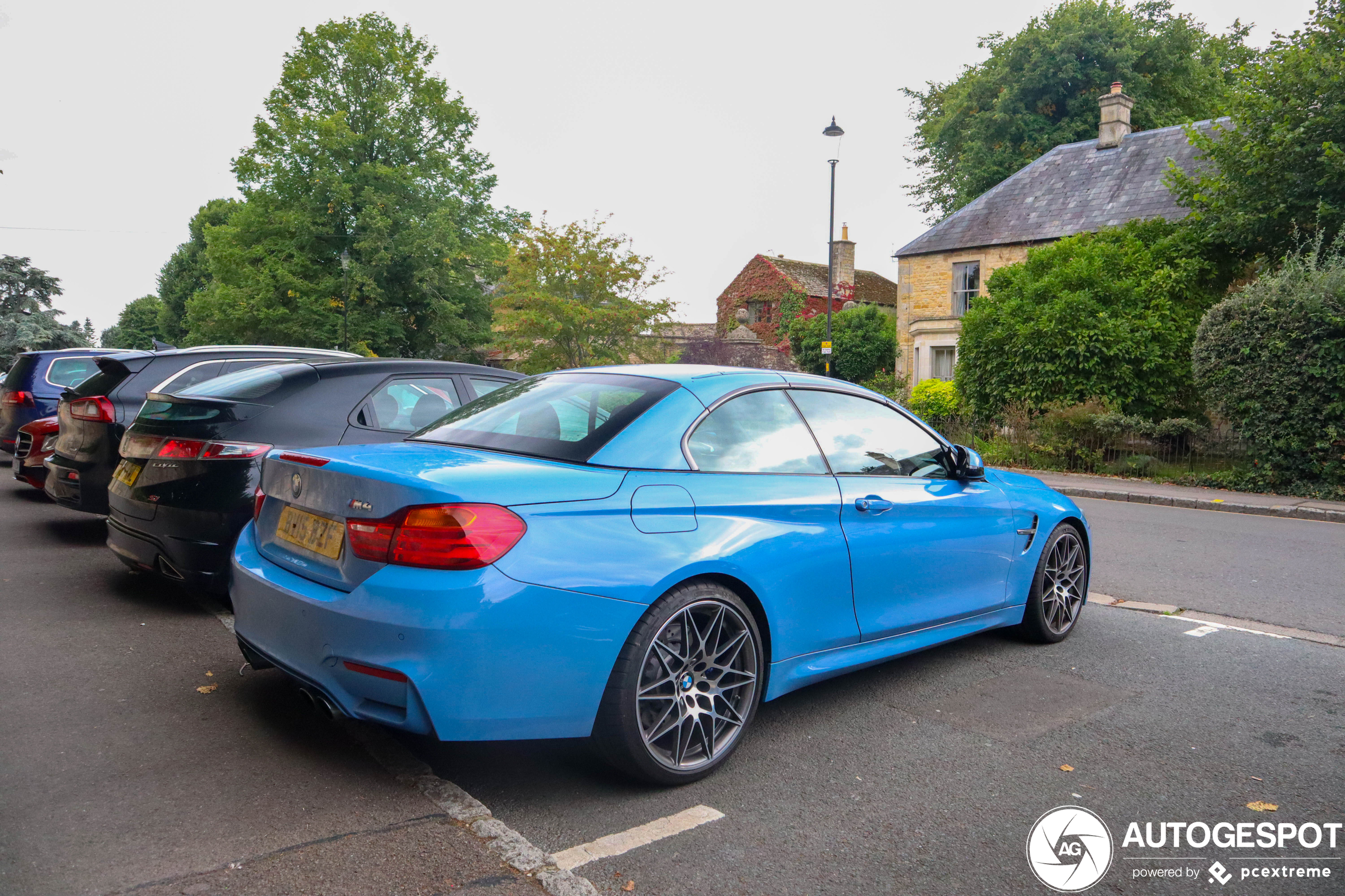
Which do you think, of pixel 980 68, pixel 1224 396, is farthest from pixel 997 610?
pixel 980 68

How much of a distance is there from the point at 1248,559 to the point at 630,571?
26.4 ft

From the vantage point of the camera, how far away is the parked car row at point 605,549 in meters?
2.97

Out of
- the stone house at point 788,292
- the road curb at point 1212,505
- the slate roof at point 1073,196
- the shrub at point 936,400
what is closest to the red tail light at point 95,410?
the road curb at point 1212,505

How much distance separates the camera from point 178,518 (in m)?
5.10

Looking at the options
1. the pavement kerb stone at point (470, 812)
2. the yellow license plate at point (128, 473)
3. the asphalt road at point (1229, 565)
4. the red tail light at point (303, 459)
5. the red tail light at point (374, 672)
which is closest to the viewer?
the pavement kerb stone at point (470, 812)

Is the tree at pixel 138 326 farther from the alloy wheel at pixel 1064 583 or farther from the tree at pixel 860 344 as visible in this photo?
the alloy wheel at pixel 1064 583

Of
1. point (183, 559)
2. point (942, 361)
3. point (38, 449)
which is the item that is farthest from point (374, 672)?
point (942, 361)

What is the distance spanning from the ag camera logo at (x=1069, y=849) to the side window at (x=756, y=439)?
160 centimetres

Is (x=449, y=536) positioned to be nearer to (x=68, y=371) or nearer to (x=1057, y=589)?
(x=1057, y=589)

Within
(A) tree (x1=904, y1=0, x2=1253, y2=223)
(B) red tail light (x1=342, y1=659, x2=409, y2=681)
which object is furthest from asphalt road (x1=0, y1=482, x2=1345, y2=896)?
(A) tree (x1=904, y1=0, x2=1253, y2=223)

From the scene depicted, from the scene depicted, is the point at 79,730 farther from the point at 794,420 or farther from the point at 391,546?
the point at 794,420

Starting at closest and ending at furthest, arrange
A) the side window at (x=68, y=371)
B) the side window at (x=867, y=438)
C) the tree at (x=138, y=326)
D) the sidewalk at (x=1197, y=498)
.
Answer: the side window at (x=867, y=438) → the side window at (x=68, y=371) → the sidewalk at (x=1197, y=498) → the tree at (x=138, y=326)

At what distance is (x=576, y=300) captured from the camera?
30.5 metres

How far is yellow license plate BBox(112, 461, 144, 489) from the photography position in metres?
5.38
